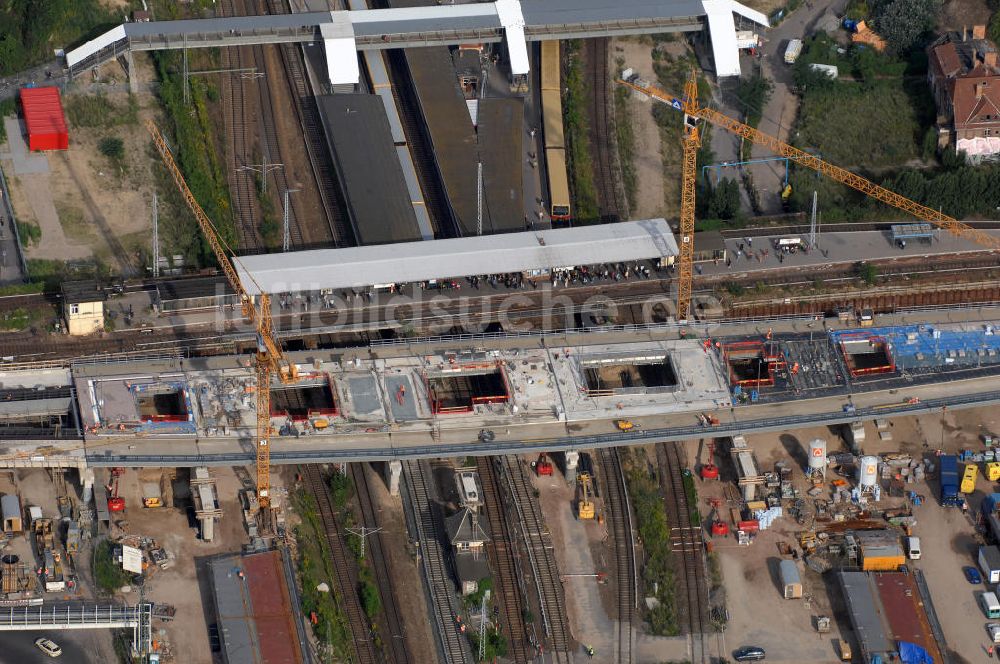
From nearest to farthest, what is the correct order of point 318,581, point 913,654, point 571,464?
point 913,654 < point 318,581 < point 571,464

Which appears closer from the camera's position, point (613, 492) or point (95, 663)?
point (95, 663)

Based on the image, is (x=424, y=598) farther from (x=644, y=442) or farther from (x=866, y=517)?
(x=866, y=517)

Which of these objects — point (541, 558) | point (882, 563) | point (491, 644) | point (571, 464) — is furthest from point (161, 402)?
point (882, 563)

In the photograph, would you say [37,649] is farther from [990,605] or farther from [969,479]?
[969,479]

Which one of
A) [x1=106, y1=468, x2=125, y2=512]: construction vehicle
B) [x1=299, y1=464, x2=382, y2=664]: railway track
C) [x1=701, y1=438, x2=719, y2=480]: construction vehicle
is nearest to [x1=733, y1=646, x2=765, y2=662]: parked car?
[x1=701, y1=438, x2=719, y2=480]: construction vehicle

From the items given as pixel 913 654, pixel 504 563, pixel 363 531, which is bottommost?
pixel 913 654

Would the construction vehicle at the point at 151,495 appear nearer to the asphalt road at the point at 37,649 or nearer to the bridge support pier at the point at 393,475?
the asphalt road at the point at 37,649

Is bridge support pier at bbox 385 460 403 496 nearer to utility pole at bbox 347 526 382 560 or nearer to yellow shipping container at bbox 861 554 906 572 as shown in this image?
utility pole at bbox 347 526 382 560

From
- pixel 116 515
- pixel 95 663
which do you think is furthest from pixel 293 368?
pixel 95 663
